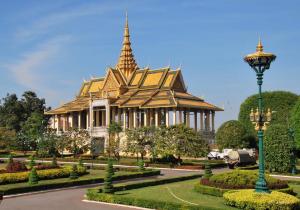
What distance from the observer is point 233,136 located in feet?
188

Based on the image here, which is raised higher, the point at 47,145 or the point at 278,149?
the point at 47,145

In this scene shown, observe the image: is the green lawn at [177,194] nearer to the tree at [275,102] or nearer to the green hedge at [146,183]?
the green hedge at [146,183]

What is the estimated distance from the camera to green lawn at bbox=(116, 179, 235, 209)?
20.1 m

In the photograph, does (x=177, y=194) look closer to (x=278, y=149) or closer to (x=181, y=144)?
(x=278, y=149)

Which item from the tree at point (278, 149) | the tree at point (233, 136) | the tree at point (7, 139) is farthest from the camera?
the tree at point (7, 139)

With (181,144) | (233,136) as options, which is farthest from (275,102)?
(181,144)

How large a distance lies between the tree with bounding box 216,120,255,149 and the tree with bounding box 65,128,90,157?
58.2ft

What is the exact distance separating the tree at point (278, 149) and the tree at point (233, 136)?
68.4 ft

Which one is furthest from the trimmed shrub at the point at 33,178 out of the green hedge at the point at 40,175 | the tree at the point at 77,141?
the tree at the point at 77,141

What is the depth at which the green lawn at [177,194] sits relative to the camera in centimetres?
2014

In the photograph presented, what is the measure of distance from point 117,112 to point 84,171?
3235 cm

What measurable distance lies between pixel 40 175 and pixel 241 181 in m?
14.4

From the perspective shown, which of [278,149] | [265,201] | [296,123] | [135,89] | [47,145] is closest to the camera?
[265,201]

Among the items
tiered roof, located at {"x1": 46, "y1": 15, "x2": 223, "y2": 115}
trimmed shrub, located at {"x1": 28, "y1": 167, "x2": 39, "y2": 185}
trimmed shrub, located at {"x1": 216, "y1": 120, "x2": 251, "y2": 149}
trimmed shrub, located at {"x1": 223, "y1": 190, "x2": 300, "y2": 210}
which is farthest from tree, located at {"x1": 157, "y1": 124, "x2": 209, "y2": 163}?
Answer: trimmed shrub, located at {"x1": 223, "y1": 190, "x2": 300, "y2": 210}
